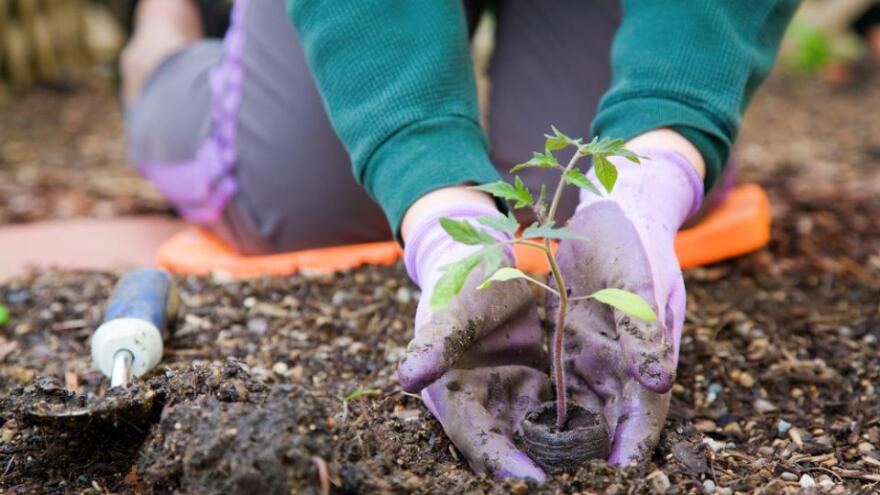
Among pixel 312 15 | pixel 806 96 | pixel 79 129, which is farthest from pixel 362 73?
pixel 806 96

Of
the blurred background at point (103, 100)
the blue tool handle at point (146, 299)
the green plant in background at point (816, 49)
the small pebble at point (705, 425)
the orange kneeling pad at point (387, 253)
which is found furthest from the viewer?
the green plant in background at point (816, 49)

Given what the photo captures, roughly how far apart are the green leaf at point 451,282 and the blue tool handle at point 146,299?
24.4 inches

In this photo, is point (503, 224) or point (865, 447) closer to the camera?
point (503, 224)

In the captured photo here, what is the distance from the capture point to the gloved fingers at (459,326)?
3.20 feet

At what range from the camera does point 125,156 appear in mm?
3361

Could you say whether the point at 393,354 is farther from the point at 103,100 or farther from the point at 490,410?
the point at 103,100

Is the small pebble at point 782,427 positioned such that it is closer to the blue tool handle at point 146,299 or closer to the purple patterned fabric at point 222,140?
the blue tool handle at point 146,299

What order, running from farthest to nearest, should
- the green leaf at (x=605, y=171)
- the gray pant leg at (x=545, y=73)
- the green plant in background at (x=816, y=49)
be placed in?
the green plant in background at (x=816, y=49), the gray pant leg at (x=545, y=73), the green leaf at (x=605, y=171)

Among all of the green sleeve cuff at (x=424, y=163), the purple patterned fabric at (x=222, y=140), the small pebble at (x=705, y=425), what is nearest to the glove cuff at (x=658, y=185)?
the green sleeve cuff at (x=424, y=163)

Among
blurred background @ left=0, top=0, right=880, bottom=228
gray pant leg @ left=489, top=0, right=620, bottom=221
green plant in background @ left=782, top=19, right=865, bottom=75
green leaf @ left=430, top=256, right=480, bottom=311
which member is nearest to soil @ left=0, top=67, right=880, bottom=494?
green leaf @ left=430, top=256, right=480, bottom=311

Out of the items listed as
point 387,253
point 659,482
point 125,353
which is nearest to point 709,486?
point 659,482

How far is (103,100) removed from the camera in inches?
164

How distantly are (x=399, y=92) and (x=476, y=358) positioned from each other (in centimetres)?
39

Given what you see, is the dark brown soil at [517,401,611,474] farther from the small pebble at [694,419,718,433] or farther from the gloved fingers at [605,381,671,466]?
the small pebble at [694,419,718,433]
